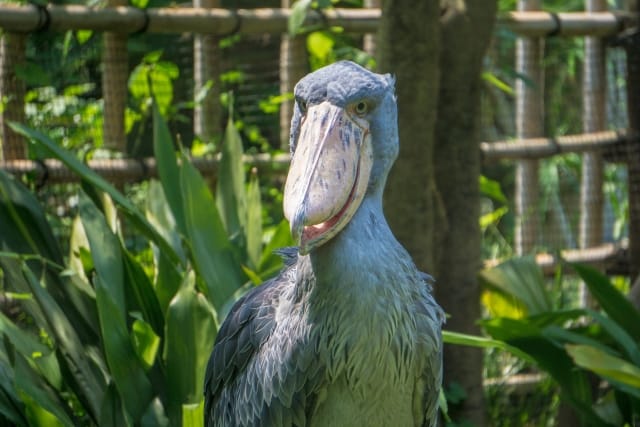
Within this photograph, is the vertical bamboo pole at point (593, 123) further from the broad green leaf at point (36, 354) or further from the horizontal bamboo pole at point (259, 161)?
the broad green leaf at point (36, 354)

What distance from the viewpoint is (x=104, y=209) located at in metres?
3.69

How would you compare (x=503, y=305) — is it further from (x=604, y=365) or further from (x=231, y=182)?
(x=231, y=182)

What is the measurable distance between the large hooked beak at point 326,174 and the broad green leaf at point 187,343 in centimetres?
115

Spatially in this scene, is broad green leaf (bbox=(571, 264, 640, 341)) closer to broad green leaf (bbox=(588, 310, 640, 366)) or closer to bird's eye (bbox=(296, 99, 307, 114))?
broad green leaf (bbox=(588, 310, 640, 366))

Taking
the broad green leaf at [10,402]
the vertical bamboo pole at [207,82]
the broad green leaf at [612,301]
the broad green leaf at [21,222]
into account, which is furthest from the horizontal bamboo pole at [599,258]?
the broad green leaf at [10,402]

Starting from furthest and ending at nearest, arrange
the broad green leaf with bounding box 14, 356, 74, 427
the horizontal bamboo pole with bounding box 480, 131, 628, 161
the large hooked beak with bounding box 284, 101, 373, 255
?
1. the horizontal bamboo pole with bounding box 480, 131, 628, 161
2. the broad green leaf with bounding box 14, 356, 74, 427
3. the large hooked beak with bounding box 284, 101, 373, 255

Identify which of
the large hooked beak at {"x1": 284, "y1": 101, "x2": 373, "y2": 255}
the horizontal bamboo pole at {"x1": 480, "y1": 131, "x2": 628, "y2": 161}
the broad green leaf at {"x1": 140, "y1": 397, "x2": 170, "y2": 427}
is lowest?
the broad green leaf at {"x1": 140, "y1": 397, "x2": 170, "y2": 427}

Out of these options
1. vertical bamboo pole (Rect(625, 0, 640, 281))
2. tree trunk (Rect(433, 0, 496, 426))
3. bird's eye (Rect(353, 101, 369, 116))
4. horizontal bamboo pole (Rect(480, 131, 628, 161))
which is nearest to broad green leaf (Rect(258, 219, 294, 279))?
tree trunk (Rect(433, 0, 496, 426))

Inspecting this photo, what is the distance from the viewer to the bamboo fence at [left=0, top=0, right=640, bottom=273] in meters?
4.15

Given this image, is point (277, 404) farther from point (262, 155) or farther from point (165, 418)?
point (262, 155)

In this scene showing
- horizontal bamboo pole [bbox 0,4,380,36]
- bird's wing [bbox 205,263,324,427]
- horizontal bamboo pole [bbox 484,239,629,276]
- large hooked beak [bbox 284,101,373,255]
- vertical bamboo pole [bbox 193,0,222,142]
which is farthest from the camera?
horizontal bamboo pole [bbox 484,239,629,276]

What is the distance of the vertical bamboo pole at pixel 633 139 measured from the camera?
4.90 m

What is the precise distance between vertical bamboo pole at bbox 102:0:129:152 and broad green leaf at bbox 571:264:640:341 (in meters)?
1.82

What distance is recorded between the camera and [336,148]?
2.03 meters
